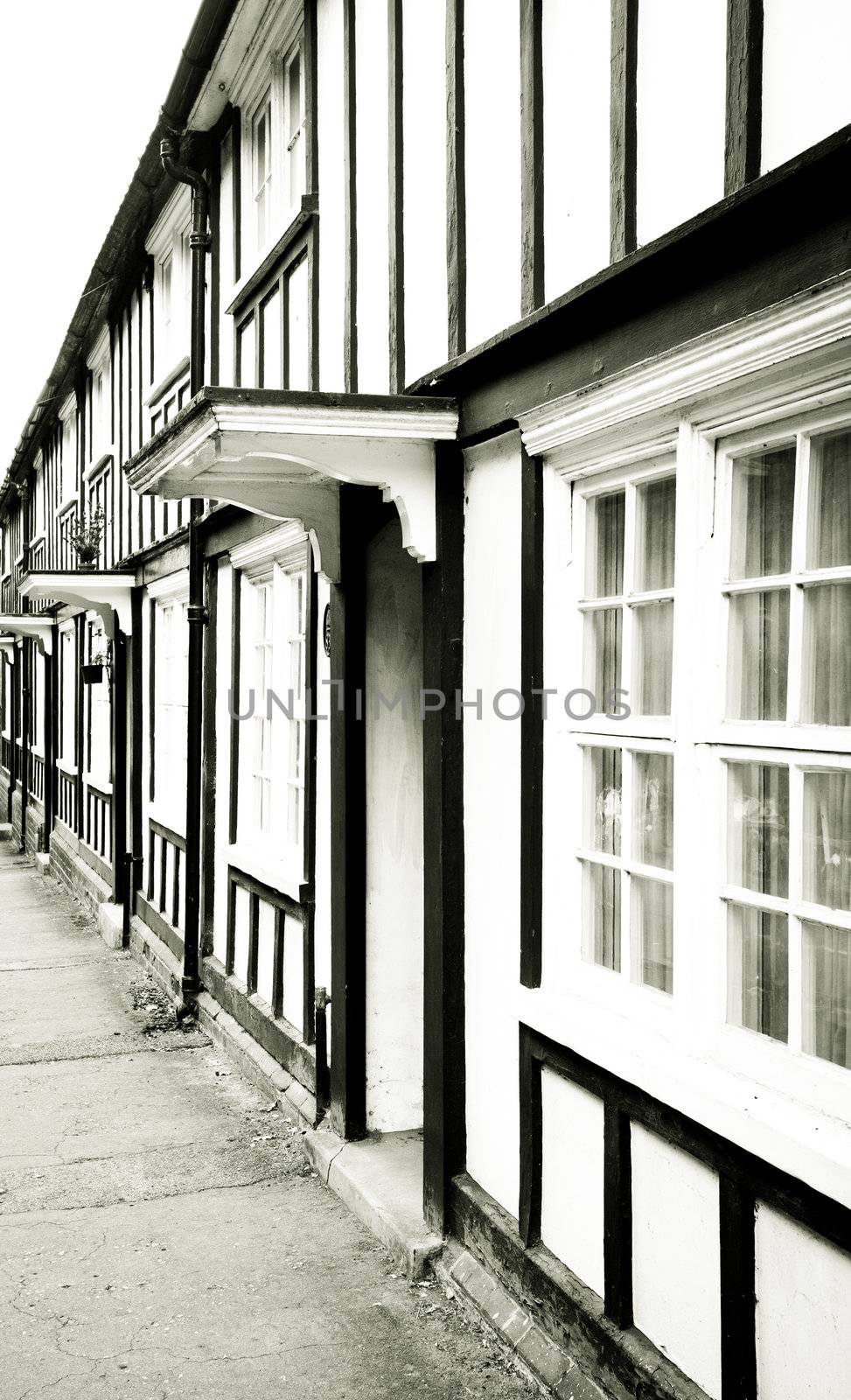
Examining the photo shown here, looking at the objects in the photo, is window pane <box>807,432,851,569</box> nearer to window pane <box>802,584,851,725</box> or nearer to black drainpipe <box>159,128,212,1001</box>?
window pane <box>802,584,851,725</box>

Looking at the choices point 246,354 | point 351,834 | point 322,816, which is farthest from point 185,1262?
point 246,354

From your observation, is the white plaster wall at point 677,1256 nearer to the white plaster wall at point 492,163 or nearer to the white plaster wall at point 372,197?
the white plaster wall at point 492,163

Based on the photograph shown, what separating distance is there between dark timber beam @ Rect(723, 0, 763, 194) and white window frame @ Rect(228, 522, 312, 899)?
389 centimetres

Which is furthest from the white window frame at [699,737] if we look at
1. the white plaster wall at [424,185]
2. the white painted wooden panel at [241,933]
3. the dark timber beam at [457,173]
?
the white painted wooden panel at [241,933]

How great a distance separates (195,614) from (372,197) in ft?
13.3

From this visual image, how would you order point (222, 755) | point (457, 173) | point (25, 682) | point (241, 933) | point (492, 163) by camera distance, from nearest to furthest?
point (492, 163) → point (457, 173) → point (241, 933) → point (222, 755) → point (25, 682)

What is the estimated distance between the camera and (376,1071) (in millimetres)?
6051

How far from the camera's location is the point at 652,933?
371cm

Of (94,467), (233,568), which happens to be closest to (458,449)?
(233,568)

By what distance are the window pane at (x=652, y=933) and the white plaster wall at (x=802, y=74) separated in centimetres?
199

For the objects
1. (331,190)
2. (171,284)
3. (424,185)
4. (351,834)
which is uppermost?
(171,284)

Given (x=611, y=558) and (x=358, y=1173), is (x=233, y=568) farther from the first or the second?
(x=611, y=558)

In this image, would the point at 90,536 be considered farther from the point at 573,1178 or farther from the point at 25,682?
the point at 573,1178

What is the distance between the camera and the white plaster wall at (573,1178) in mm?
3867
